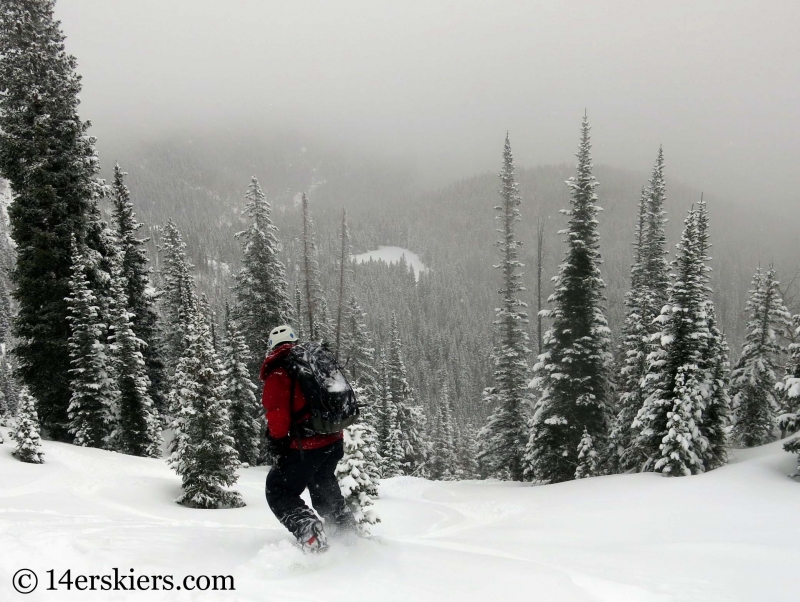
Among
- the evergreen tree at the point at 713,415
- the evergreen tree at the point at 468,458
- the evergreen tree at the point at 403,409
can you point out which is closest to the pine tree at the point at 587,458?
the evergreen tree at the point at 713,415

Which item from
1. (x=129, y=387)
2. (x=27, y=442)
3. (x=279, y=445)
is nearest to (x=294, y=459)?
(x=279, y=445)

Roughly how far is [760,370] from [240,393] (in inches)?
1284

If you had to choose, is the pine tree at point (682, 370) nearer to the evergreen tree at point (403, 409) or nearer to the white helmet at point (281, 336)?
the white helmet at point (281, 336)

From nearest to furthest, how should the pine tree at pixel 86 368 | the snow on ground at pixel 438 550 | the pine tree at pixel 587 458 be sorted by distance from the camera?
the snow on ground at pixel 438 550 → the pine tree at pixel 86 368 → the pine tree at pixel 587 458

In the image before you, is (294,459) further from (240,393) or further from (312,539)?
(240,393)

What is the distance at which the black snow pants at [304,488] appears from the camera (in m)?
4.53

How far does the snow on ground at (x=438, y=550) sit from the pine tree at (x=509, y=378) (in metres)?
14.2

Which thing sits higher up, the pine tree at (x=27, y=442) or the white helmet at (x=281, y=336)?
the white helmet at (x=281, y=336)

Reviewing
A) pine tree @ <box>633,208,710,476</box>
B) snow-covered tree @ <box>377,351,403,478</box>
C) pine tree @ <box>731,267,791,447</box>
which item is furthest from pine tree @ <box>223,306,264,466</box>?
pine tree @ <box>731,267,791,447</box>

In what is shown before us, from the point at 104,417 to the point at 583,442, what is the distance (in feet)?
67.5

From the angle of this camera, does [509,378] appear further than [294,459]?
Yes

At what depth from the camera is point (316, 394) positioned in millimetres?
4535

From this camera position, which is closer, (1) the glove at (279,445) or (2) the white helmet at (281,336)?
(1) the glove at (279,445)

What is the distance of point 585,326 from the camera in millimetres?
22797
